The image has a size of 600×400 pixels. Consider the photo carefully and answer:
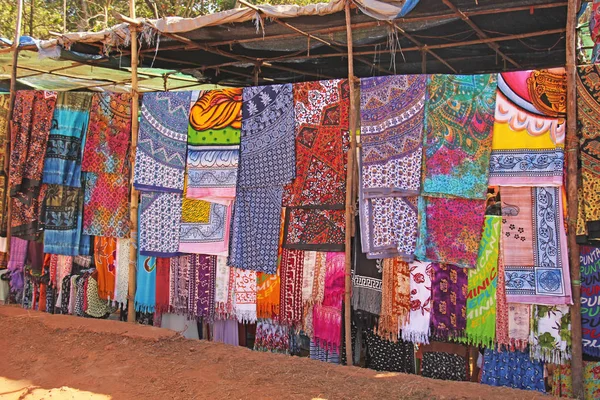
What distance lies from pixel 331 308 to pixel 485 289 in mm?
1316

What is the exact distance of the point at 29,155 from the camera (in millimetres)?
6160

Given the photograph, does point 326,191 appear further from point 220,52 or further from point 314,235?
point 220,52

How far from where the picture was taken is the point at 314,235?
4.93 m

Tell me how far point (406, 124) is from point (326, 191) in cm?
91

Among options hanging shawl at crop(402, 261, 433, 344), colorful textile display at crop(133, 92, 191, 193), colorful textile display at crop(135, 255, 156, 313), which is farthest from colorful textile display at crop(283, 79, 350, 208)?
colorful textile display at crop(135, 255, 156, 313)

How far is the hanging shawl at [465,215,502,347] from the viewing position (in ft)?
14.0

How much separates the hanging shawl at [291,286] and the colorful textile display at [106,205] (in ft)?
5.97

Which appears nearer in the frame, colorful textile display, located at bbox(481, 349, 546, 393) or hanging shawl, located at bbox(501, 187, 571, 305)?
hanging shawl, located at bbox(501, 187, 571, 305)

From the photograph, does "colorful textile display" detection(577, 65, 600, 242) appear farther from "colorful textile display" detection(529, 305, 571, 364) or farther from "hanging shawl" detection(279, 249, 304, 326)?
"hanging shawl" detection(279, 249, 304, 326)

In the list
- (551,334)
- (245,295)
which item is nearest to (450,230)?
(551,334)

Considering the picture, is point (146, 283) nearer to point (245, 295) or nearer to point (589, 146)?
point (245, 295)

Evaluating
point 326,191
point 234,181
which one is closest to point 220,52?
point 234,181

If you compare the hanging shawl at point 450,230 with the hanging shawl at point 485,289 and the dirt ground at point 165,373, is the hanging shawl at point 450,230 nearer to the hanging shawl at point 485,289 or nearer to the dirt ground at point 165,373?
the hanging shawl at point 485,289

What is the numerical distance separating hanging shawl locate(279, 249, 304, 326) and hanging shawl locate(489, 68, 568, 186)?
1811 mm
